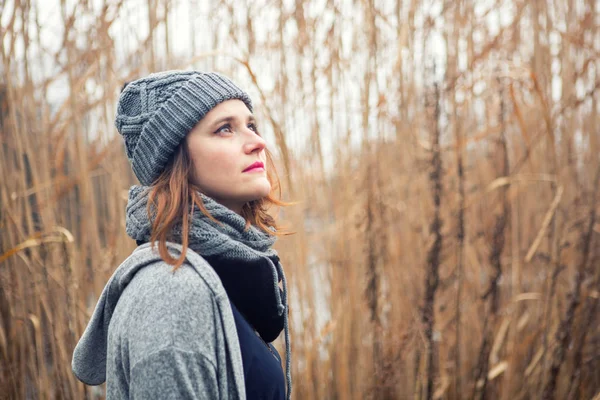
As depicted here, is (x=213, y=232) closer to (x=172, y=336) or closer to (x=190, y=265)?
(x=190, y=265)

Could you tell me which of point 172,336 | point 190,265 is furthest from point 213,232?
point 172,336

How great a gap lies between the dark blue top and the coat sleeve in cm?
13

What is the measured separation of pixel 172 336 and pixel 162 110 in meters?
0.37

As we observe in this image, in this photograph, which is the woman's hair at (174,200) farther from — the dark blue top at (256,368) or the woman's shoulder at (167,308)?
the dark blue top at (256,368)

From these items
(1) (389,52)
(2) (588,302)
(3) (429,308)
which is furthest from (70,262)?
(2) (588,302)

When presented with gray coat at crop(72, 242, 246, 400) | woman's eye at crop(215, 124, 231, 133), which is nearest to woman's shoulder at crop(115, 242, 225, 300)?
gray coat at crop(72, 242, 246, 400)

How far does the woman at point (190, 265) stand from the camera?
725 millimetres

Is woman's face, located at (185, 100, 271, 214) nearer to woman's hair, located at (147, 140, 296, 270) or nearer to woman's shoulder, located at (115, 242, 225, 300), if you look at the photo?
woman's hair, located at (147, 140, 296, 270)

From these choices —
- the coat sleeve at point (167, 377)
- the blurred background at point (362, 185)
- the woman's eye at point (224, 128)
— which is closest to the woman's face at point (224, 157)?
the woman's eye at point (224, 128)

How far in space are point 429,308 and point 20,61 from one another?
4.71 ft

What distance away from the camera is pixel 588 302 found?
1.82 m

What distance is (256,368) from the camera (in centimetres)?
84

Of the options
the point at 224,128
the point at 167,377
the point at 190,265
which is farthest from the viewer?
the point at 224,128

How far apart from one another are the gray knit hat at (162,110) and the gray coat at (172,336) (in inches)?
6.6
